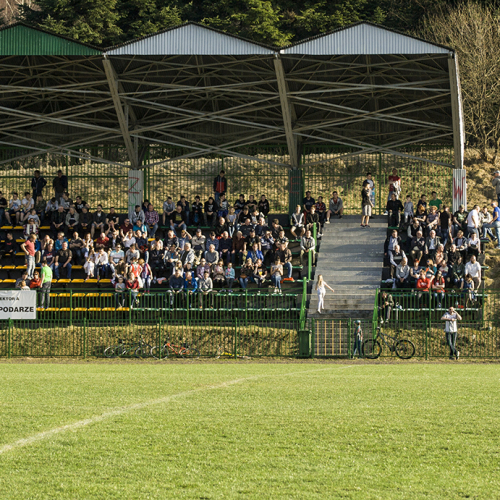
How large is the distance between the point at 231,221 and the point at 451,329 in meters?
10.8

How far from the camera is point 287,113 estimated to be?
103ft

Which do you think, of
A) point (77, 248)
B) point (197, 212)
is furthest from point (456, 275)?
point (77, 248)

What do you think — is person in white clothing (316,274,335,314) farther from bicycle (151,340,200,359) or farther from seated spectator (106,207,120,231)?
seated spectator (106,207,120,231)

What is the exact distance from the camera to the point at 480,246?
28953 mm

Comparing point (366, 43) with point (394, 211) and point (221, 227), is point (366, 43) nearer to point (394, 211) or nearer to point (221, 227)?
point (394, 211)

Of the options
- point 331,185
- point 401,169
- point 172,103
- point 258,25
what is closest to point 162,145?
point 172,103

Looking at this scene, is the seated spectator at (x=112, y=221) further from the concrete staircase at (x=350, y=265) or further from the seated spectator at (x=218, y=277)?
the concrete staircase at (x=350, y=265)

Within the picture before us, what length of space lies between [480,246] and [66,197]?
17.3 m

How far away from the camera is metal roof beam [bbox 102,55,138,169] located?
3031 centimetres

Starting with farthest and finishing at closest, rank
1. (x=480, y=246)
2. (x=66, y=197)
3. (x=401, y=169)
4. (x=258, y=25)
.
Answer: (x=258, y=25) < (x=401, y=169) < (x=66, y=197) < (x=480, y=246)

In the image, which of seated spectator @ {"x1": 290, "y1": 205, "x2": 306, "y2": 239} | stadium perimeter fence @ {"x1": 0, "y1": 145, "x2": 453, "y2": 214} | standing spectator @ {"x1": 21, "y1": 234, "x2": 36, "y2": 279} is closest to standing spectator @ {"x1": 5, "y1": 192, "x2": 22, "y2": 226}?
stadium perimeter fence @ {"x1": 0, "y1": 145, "x2": 453, "y2": 214}

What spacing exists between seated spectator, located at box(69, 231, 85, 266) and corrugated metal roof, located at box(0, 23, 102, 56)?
6.73 m

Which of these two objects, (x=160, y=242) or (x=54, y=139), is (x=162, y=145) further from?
(x=160, y=242)

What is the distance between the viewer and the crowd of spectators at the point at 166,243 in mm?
27891
